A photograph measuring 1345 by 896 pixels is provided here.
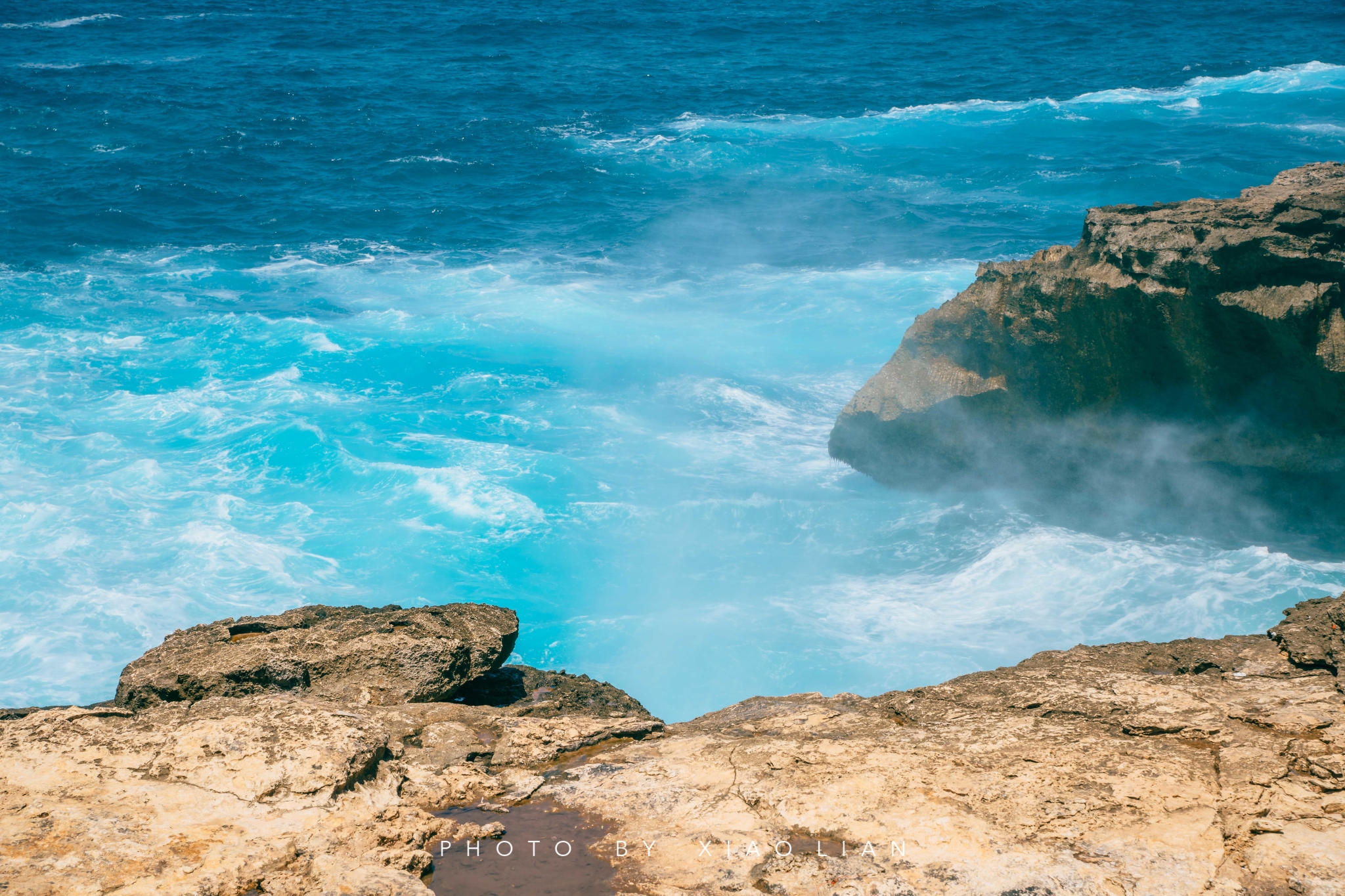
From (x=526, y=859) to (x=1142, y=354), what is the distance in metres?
12.5

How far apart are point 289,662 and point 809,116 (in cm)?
3534

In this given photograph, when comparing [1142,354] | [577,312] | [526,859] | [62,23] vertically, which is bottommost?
[526,859]

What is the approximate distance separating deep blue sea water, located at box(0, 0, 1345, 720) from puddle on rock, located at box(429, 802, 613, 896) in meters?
8.21

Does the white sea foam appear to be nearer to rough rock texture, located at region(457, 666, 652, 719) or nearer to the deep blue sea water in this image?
the deep blue sea water

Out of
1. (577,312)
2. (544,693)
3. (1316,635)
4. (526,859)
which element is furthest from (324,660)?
(577,312)

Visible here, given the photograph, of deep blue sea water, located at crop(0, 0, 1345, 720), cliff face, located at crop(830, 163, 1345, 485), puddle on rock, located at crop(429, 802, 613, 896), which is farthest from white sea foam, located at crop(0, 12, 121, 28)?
puddle on rock, located at crop(429, 802, 613, 896)

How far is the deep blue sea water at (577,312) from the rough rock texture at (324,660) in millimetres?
6210

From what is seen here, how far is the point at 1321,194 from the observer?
1287cm

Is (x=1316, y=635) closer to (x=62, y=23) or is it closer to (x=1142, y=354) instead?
(x=1142, y=354)

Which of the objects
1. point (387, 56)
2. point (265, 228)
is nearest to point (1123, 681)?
point (265, 228)

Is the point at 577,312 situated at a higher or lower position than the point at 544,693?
higher

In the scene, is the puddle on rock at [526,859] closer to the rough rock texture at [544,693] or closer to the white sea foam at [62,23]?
the rough rock texture at [544,693]

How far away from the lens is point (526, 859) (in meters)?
4.46

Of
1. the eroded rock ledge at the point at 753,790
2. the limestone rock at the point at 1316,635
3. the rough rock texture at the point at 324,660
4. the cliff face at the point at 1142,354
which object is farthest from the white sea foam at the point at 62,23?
the limestone rock at the point at 1316,635
